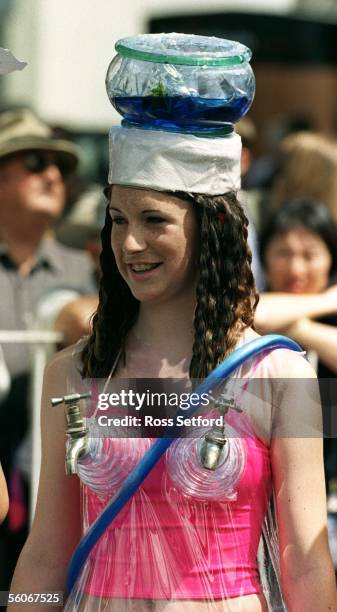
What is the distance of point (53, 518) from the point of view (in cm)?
263

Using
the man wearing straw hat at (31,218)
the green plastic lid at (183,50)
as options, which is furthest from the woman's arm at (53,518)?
the man wearing straw hat at (31,218)

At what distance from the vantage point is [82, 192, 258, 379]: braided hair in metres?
2.56

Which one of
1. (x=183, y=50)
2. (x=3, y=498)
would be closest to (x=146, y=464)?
(x=3, y=498)

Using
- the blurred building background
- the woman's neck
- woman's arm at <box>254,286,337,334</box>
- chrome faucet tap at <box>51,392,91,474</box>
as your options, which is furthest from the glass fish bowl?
the blurred building background

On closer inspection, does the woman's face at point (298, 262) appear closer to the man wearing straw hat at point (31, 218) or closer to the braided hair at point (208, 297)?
the man wearing straw hat at point (31, 218)

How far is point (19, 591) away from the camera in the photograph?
2.58 meters

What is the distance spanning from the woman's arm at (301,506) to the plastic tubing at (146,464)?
92 millimetres

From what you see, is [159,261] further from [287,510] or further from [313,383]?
[287,510]

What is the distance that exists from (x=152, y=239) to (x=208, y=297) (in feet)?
0.56

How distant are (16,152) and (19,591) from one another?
285 centimetres

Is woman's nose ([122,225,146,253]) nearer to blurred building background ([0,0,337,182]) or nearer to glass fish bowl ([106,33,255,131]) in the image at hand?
glass fish bowl ([106,33,255,131])

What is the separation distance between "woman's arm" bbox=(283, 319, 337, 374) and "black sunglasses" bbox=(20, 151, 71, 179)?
70.3 inches

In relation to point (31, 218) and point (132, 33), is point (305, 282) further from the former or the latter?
point (132, 33)

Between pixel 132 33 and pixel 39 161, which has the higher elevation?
pixel 39 161
